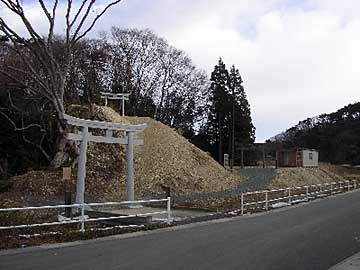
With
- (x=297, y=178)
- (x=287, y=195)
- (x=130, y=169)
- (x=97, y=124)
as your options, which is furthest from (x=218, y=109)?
(x=97, y=124)

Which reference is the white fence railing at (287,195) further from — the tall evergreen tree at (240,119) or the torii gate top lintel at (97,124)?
the tall evergreen tree at (240,119)

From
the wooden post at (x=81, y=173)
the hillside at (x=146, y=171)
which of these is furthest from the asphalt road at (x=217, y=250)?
the hillside at (x=146, y=171)

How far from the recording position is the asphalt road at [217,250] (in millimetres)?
8195

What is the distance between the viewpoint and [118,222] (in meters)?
14.3

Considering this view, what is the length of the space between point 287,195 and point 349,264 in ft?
59.8

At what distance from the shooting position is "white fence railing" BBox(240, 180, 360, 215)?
2061 centimetres

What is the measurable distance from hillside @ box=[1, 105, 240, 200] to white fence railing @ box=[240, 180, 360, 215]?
435 cm

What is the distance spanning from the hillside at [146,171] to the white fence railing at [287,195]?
14.3ft

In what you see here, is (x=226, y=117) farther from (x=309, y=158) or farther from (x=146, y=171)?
(x=146, y=171)

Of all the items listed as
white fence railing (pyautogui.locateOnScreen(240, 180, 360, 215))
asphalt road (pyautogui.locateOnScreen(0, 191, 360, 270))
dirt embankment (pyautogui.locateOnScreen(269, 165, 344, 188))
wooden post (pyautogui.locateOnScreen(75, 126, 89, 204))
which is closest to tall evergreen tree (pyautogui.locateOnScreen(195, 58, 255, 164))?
dirt embankment (pyautogui.locateOnScreen(269, 165, 344, 188))

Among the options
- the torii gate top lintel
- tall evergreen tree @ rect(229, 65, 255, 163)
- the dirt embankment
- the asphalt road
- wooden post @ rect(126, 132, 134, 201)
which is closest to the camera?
the asphalt road

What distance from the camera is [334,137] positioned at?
84.6 metres

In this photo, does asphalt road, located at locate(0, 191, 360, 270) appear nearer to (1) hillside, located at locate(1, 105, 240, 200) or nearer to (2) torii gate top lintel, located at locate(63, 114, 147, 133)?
(2) torii gate top lintel, located at locate(63, 114, 147, 133)

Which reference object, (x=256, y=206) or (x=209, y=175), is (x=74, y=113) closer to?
(x=209, y=175)
